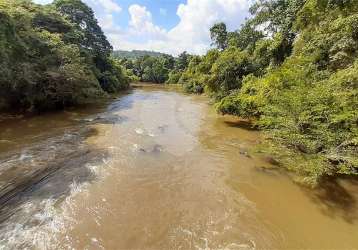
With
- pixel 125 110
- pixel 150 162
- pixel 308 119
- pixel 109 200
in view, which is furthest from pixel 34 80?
pixel 308 119

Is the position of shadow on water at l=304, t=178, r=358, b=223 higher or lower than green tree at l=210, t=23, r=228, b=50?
lower

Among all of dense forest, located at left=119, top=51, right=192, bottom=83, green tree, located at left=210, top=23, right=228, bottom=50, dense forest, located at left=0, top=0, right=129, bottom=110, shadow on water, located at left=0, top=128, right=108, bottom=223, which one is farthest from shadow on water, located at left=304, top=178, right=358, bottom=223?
dense forest, located at left=119, top=51, right=192, bottom=83

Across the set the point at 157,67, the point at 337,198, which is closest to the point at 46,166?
the point at 337,198

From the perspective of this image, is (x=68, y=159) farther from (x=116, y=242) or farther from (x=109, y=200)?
(x=116, y=242)

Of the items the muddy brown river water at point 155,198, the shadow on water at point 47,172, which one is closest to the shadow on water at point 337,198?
the muddy brown river water at point 155,198

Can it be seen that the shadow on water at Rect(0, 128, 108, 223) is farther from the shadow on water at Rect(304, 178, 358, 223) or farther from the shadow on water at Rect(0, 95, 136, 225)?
the shadow on water at Rect(304, 178, 358, 223)

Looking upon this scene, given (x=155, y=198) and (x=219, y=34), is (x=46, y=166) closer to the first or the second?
(x=155, y=198)
